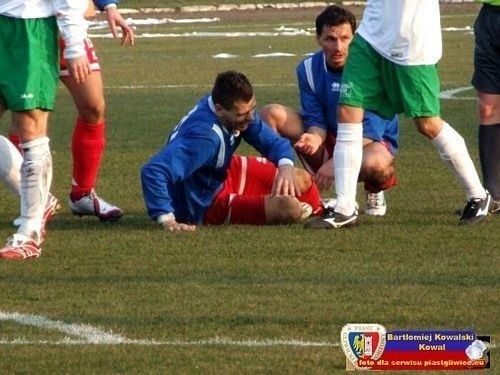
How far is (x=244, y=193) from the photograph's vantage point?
9.74m

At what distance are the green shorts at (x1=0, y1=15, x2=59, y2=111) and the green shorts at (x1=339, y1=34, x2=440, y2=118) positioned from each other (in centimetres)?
168

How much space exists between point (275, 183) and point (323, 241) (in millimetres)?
586

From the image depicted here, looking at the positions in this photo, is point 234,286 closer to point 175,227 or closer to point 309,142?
point 175,227

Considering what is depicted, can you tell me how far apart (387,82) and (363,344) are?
3684mm

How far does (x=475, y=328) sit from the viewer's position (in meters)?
6.60

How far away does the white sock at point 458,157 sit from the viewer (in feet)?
30.8

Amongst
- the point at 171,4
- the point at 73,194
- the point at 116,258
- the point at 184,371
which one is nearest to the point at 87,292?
the point at 116,258

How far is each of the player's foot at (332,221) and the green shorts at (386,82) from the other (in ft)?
1.99

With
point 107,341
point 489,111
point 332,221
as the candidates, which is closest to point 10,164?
point 332,221

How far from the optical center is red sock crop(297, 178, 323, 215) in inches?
383

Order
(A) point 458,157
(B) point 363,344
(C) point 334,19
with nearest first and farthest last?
1. (B) point 363,344
2. (A) point 458,157
3. (C) point 334,19

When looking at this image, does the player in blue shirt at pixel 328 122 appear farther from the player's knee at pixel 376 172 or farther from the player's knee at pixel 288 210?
the player's knee at pixel 288 210

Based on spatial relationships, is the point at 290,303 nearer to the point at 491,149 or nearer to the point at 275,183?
the point at 275,183

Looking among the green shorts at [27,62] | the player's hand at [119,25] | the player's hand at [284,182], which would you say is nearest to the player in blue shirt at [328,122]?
the player's hand at [284,182]
